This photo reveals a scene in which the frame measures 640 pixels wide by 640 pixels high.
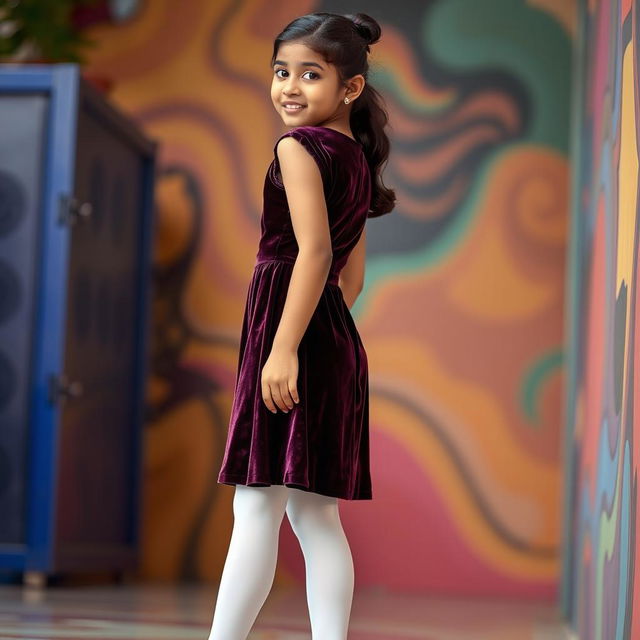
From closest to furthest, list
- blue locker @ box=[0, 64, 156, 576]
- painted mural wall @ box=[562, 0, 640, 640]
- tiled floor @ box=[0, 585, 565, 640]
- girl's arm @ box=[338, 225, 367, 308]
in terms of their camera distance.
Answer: painted mural wall @ box=[562, 0, 640, 640] → girl's arm @ box=[338, 225, 367, 308] → tiled floor @ box=[0, 585, 565, 640] → blue locker @ box=[0, 64, 156, 576]

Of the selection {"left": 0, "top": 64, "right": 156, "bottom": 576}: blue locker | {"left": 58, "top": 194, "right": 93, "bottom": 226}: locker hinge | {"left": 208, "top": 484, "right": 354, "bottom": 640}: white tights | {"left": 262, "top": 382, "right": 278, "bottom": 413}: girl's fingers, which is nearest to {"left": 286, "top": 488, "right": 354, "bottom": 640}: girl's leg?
{"left": 208, "top": 484, "right": 354, "bottom": 640}: white tights

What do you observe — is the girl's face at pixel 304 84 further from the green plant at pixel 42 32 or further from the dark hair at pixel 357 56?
the green plant at pixel 42 32

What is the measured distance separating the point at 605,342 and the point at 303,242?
80cm

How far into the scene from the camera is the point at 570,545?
3.22m

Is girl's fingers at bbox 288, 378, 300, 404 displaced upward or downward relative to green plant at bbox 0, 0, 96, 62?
downward

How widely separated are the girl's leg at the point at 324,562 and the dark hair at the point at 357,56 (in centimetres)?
51

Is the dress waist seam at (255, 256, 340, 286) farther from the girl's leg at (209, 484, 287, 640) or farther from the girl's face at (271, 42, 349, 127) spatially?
the girl's leg at (209, 484, 287, 640)

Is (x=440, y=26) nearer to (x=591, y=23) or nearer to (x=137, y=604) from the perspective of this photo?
(x=591, y=23)

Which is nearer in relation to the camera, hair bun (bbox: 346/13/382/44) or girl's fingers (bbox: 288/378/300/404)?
girl's fingers (bbox: 288/378/300/404)

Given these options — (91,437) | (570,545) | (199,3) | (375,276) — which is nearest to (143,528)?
(91,437)

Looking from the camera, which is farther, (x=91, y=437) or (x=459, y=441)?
(x=459, y=441)

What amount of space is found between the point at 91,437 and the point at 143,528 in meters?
0.60

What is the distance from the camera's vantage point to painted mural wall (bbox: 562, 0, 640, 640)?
1.81 meters

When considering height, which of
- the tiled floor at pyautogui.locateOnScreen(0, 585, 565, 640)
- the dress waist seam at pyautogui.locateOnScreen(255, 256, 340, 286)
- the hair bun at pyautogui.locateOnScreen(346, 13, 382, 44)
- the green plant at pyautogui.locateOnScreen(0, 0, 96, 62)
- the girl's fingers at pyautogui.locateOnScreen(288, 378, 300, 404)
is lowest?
the tiled floor at pyautogui.locateOnScreen(0, 585, 565, 640)
